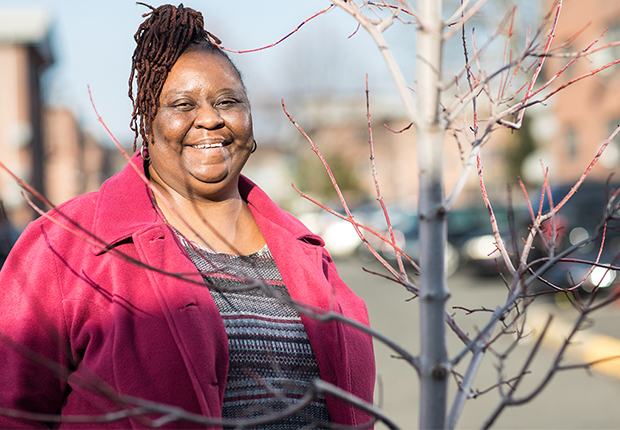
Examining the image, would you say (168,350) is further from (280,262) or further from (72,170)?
(72,170)

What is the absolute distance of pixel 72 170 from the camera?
34562 millimetres

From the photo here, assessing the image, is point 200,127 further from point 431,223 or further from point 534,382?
point 534,382

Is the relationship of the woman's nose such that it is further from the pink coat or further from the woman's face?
the pink coat

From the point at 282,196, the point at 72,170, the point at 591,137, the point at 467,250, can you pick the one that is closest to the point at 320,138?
the point at 282,196

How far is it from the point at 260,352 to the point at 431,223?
0.93 m

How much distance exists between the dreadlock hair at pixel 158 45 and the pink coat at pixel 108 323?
348 millimetres

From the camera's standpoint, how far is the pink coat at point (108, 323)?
1657 millimetres

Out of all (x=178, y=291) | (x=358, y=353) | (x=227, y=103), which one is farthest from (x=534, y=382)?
(x=178, y=291)

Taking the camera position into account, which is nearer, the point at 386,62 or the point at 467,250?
the point at 386,62

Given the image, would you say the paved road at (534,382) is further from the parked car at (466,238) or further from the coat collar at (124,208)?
the parked car at (466,238)

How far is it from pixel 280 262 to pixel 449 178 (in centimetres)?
4198

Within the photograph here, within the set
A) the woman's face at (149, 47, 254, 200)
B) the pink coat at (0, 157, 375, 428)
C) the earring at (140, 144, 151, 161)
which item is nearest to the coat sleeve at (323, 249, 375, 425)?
the pink coat at (0, 157, 375, 428)

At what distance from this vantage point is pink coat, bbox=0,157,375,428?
1.66 m

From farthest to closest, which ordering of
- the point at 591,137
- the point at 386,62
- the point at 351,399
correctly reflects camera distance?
the point at 591,137, the point at 386,62, the point at 351,399
